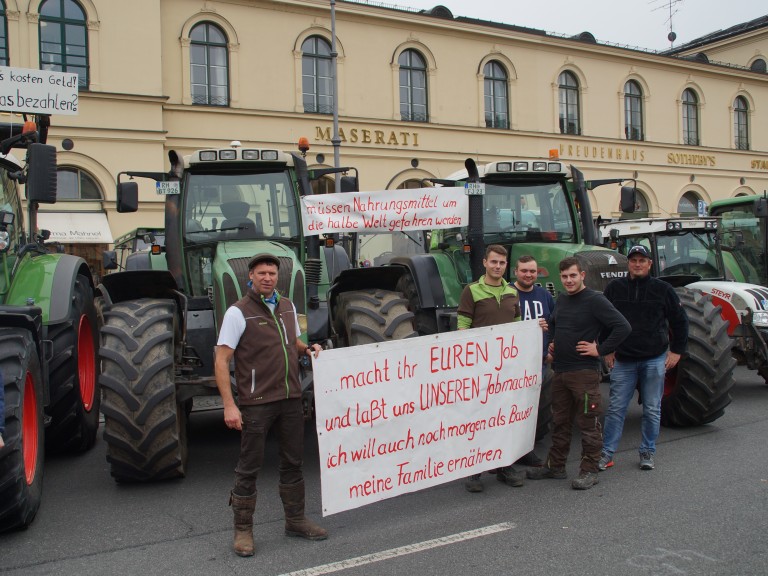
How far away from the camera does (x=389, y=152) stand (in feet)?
83.8

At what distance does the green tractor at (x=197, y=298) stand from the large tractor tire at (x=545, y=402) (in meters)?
1.31

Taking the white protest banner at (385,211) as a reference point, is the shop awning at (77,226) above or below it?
above

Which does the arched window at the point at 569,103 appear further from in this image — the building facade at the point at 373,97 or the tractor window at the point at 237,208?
the tractor window at the point at 237,208

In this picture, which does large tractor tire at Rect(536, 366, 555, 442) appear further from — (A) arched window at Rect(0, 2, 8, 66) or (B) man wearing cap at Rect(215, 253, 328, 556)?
(A) arched window at Rect(0, 2, 8, 66)

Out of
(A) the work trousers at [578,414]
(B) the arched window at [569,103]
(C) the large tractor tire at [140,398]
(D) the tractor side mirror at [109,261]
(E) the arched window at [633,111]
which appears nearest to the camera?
(C) the large tractor tire at [140,398]

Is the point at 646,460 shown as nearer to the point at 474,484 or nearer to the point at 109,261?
the point at 474,484

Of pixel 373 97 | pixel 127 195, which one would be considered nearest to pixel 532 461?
pixel 127 195

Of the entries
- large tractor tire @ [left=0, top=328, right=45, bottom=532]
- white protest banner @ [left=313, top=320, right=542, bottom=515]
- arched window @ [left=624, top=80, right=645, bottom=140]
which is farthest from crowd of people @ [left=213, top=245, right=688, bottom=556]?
arched window @ [left=624, top=80, right=645, bottom=140]

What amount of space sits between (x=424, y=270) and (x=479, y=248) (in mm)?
619

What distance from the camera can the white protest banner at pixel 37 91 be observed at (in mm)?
6547

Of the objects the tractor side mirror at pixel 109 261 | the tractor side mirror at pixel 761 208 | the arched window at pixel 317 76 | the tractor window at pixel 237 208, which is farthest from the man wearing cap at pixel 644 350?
the arched window at pixel 317 76

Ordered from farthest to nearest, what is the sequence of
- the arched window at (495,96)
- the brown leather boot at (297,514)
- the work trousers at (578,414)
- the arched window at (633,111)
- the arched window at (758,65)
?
1. the arched window at (758,65)
2. the arched window at (633,111)
3. the arched window at (495,96)
4. the work trousers at (578,414)
5. the brown leather boot at (297,514)

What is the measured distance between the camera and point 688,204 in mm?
32781

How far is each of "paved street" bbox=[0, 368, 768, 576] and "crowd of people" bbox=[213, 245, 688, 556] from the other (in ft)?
0.67
